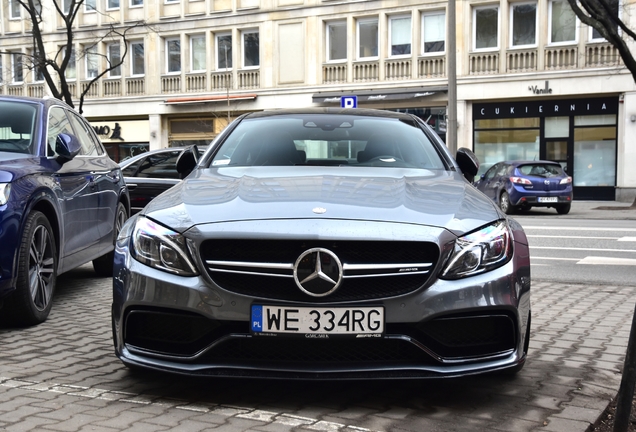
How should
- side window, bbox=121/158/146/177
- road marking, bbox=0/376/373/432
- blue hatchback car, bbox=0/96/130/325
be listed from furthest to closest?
1. side window, bbox=121/158/146/177
2. blue hatchback car, bbox=0/96/130/325
3. road marking, bbox=0/376/373/432

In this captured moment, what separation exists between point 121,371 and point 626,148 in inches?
1033

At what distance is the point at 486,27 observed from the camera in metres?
30.3

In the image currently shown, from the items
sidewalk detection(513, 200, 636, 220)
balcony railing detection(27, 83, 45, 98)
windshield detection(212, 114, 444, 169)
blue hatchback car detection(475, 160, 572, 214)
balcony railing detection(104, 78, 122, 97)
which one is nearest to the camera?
windshield detection(212, 114, 444, 169)

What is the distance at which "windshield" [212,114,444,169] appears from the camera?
17.3 ft

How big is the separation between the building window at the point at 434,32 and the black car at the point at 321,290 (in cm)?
2791

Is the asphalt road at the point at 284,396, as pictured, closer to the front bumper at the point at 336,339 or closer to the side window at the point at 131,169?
the front bumper at the point at 336,339

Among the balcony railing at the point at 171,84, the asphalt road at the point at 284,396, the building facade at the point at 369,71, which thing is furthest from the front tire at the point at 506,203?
the balcony railing at the point at 171,84

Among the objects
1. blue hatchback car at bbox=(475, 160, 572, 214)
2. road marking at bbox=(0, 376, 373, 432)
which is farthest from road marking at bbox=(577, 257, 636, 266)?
blue hatchback car at bbox=(475, 160, 572, 214)

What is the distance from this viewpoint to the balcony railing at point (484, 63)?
98.1ft

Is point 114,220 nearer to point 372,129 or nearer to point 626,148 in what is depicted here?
point 372,129

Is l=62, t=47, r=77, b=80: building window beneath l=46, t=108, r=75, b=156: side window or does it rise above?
above

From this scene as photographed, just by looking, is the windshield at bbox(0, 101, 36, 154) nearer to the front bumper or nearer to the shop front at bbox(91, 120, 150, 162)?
the front bumper

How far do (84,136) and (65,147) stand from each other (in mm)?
1614

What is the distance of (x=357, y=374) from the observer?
3.64 meters
